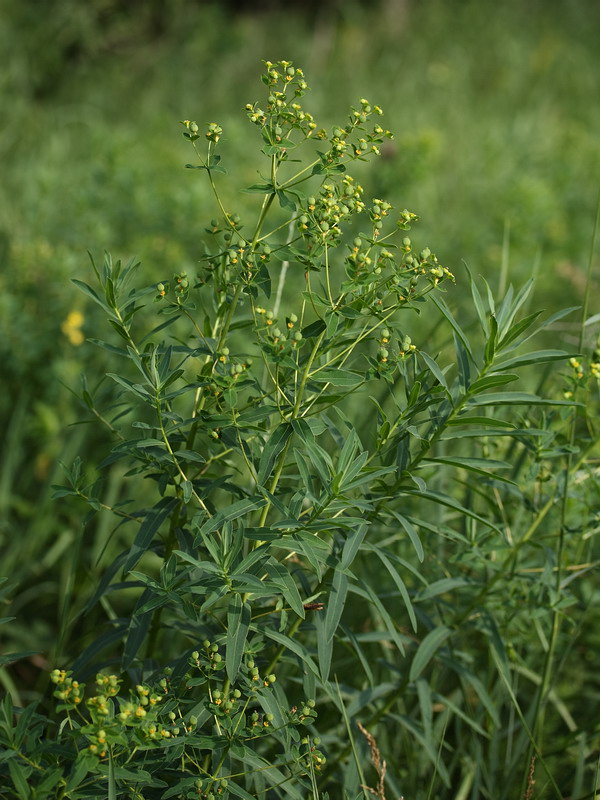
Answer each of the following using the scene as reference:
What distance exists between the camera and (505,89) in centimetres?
729

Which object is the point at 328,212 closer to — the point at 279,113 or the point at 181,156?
the point at 279,113

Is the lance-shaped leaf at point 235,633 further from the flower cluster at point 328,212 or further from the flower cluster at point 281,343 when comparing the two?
the flower cluster at point 328,212

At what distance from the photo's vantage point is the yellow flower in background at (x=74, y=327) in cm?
280

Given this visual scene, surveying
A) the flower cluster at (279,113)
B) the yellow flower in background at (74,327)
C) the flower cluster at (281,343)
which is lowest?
the yellow flower in background at (74,327)

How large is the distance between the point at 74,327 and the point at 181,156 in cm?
217

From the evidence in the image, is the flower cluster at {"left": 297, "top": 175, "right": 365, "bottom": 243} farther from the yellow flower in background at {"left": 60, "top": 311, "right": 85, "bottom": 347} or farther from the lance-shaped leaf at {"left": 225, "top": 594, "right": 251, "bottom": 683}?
the yellow flower in background at {"left": 60, "top": 311, "right": 85, "bottom": 347}

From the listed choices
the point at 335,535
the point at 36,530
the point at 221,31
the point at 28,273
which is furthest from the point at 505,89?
the point at 335,535

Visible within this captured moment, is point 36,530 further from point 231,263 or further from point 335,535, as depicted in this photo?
point 231,263

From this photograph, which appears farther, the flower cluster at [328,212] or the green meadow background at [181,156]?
Answer: the green meadow background at [181,156]

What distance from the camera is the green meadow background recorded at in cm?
265

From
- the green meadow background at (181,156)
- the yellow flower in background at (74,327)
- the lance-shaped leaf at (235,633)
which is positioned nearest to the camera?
the lance-shaped leaf at (235,633)

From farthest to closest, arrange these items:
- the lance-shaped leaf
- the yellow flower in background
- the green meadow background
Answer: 1. the yellow flower in background
2. the green meadow background
3. the lance-shaped leaf

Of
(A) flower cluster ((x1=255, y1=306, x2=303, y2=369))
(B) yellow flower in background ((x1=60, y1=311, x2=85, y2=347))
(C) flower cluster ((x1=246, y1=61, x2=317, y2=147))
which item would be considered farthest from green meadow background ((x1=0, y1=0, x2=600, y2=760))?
(A) flower cluster ((x1=255, y1=306, x2=303, y2=369))

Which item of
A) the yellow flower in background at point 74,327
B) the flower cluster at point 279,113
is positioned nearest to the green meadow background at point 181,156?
the yellow flower in background at point 74,327
